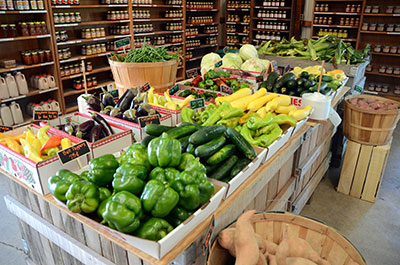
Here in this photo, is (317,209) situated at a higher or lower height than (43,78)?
lower

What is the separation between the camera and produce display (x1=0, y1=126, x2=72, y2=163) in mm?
1602

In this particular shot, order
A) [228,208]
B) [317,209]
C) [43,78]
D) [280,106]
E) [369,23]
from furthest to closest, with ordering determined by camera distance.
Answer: [369,23] < [43,78] < [317,209] < [280,106] < [228,208]

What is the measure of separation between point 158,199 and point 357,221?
2594 mm

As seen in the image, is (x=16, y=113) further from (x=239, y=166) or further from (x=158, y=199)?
(x=158, y=199)

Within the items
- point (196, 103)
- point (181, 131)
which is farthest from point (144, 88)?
point (181, 131)

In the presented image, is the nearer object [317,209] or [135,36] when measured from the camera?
[317,209]

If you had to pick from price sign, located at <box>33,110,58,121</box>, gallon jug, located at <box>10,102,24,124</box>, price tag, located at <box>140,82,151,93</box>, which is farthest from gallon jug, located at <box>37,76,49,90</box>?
price sign, located at <box>33,110,58,121</box>

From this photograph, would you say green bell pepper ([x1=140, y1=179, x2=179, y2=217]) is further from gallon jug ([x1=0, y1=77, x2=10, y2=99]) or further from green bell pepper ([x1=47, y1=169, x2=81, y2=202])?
gallon jug ([x1=0, y1=77, x2=10, y2=99])

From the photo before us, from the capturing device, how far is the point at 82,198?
3.71 feet

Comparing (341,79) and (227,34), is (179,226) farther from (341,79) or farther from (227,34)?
(227,34)

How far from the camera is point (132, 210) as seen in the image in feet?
3.47

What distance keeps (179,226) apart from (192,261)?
27cm

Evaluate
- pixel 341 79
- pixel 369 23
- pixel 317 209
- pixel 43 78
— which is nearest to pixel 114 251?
pixel 317 209

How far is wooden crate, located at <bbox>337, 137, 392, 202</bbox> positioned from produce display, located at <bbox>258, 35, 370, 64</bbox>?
1.56m
